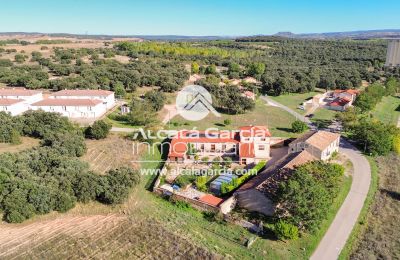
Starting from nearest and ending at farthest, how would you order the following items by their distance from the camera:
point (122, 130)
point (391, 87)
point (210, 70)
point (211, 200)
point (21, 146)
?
point (211, 200) < point (21, 146) < point (122, 130) < point (391, 87) < point (210, 70)

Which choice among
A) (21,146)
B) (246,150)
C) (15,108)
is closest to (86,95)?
(15,108)

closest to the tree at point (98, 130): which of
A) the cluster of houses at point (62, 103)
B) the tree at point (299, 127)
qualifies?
the cluster of houses at point (62, 103)

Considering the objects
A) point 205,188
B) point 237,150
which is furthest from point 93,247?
point 237,150

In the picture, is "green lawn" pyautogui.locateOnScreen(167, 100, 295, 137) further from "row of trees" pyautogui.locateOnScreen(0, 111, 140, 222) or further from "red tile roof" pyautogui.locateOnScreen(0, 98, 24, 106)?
"red tile roof" pyautogui.locateOnScreen(0, 98, 24, 106)

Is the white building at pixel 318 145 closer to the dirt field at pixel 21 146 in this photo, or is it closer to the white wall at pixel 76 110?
the dirt field at pixel 21 146

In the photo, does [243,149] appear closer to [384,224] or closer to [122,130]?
[384,224]

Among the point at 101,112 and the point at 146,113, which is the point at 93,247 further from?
the point at 101,112
